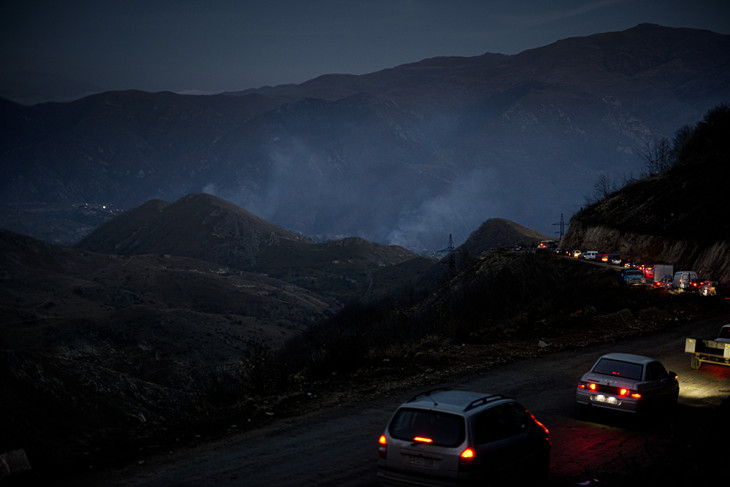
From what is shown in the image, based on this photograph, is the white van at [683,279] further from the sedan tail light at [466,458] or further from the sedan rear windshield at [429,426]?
the sedan tail light at [466,458]

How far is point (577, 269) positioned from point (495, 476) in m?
49.3

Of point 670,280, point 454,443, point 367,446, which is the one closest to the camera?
point 454,443

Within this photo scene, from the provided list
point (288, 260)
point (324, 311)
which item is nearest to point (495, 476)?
point (324, 311)

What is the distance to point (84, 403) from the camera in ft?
59.2

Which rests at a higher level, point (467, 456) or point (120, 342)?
point (467, 456)

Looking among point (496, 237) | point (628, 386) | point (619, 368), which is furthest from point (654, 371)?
point (496, 237)

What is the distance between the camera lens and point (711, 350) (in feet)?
62.9

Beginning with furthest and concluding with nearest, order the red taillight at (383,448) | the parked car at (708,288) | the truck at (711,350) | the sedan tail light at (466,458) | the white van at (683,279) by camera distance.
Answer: the white van at (683,279), the parked car at (708,288), the truck at (711,350), the red taillight at (383,448), the sedan tail light at (466,458)

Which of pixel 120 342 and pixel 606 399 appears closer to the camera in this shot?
pixel 606 399

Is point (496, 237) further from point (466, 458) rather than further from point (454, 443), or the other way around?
point (466, 458)

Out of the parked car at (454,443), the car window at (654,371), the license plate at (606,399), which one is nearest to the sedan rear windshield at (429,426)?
the parked car at (454,443)

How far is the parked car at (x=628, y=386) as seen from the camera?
44.2 ft

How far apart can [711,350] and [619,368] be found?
6969 mm

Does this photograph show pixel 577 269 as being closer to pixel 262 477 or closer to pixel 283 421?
pixel 283 421
